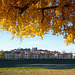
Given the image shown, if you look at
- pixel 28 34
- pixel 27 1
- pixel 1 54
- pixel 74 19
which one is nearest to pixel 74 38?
pixel 74 19

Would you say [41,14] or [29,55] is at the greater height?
[41,14]

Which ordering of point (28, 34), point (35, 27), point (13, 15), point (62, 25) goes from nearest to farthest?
point (13, 15)
point (62, 25)
point (35, 27)
point (28, 34)

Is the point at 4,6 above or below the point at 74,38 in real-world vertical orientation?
above

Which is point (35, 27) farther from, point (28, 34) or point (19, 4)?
point (19, 4)

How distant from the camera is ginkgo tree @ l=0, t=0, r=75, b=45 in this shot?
6.20m

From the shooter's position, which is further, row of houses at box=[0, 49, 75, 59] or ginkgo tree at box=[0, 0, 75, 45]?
row of houses at box=[0, 49, 75, 59]

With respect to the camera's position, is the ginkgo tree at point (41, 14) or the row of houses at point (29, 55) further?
the row of houses at point (29, 55)

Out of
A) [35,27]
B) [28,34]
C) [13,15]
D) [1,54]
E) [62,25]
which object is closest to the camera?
[13,15]

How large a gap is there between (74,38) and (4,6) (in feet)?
14.5

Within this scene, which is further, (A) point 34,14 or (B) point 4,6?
(A) point 34,14

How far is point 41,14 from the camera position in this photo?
6805 millimetres

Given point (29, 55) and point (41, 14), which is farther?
point (29, 55)

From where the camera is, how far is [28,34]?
27.3ft

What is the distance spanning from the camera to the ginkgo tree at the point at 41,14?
620cm
